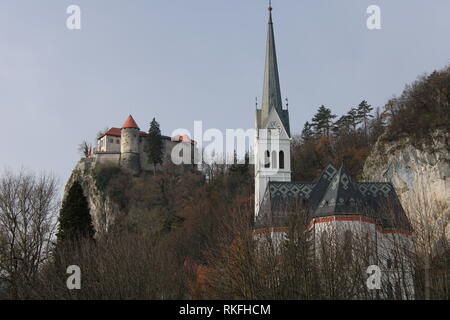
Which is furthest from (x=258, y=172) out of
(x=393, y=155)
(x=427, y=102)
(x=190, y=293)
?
(x=190, y=293)

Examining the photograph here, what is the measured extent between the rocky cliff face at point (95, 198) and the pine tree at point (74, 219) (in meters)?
54.1

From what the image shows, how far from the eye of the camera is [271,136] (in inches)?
2596

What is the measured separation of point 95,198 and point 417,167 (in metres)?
62.5

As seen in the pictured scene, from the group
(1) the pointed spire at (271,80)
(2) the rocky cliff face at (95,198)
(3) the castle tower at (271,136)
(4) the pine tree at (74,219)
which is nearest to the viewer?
(4) the pine tree at (74,219)

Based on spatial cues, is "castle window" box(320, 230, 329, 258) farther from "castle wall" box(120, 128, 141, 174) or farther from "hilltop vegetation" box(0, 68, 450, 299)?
"castle wall" box(120, 128, 141, 174)

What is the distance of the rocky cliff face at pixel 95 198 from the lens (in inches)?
4060

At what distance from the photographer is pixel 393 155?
65.1 meters

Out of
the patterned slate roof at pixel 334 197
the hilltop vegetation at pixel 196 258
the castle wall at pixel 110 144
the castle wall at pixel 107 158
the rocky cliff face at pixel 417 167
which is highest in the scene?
the castle wall at pixel 110 144

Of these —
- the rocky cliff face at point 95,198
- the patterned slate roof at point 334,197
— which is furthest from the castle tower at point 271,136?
the rocky cliff face at point 95,198

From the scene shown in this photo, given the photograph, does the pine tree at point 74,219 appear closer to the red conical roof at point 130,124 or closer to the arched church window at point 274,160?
the arched church window at point 274,160

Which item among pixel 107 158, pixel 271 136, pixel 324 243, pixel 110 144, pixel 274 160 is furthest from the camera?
pixel 110 144

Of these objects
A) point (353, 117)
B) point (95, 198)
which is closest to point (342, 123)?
point (353, 117)

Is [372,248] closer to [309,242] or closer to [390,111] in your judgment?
[309,242]

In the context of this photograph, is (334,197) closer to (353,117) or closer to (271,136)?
(271,136)
